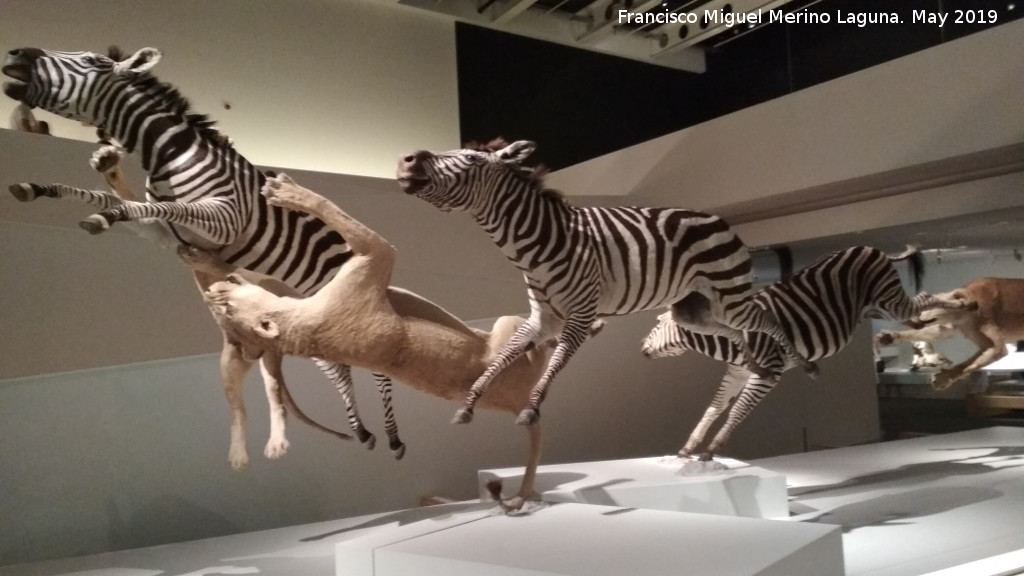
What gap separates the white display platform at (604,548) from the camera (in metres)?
1.67

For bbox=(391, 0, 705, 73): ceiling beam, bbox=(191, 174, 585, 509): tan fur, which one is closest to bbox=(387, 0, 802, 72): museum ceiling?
bbox=(391, 0, 705, 73): ceiling beam

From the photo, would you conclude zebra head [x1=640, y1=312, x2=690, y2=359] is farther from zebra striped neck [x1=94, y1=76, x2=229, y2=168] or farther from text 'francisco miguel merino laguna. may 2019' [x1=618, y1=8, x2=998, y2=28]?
zebra striped neck [x1=94, y1=76, x2=229, y2=168]

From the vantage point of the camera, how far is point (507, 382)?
226cm

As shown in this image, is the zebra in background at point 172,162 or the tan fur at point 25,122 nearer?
the zebra in background at point 172,162

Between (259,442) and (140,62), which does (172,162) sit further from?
(259,442)

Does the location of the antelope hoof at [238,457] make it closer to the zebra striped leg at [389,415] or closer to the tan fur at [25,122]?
the zebra striped leg at [389,415]

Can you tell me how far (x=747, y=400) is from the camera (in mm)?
3010

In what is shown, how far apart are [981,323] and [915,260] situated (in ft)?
1.37

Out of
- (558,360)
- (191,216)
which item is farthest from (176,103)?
(558,360)

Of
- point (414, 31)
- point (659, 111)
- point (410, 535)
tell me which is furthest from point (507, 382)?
point (659, 111)

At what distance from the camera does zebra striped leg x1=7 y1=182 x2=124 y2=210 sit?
167 cm

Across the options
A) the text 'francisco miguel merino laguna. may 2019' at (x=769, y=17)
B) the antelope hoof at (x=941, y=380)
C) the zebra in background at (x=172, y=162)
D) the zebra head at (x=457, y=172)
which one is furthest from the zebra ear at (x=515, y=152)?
the antelope hoof at (x=941, y=380)

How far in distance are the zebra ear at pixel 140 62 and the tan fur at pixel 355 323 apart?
40 centimetres

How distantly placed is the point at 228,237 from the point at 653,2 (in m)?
2.33
